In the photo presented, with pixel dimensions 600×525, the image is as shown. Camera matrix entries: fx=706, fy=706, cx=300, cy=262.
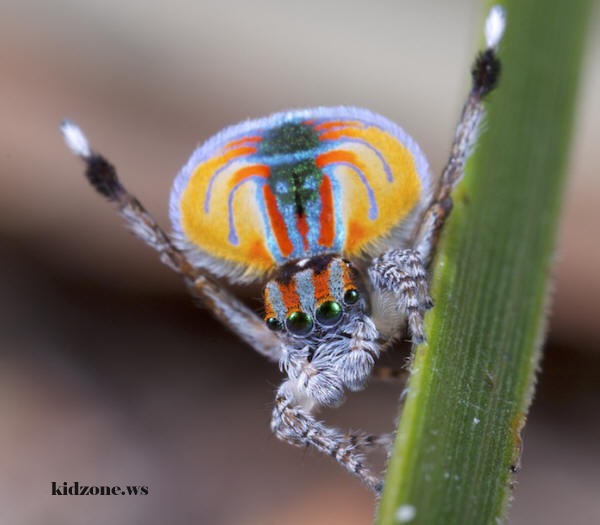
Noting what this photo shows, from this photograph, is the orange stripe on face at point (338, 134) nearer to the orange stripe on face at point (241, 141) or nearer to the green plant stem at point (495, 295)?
the orange stripe on face at point (241, 141)

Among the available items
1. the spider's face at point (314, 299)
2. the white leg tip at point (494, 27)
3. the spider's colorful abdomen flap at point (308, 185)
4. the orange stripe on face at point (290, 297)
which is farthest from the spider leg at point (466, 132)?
the orange stripe on face at point (290, 297)

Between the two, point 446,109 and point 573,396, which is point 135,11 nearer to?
point 446,109

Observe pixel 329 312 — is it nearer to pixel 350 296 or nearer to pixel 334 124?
pixel 350 296

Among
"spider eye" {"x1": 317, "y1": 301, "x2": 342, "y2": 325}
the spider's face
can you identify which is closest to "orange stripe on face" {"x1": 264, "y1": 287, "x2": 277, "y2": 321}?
the spider's face

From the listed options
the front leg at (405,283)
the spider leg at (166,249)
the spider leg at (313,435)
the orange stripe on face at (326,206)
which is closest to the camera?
the front leg at (405,283)

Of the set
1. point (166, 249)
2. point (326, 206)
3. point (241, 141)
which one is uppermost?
point (241, 141)

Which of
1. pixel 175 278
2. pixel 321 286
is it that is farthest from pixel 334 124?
pixel 175 278

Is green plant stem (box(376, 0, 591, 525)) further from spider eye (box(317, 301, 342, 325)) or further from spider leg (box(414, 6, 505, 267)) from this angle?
spider eye (box(317, 301, 342, 325))
